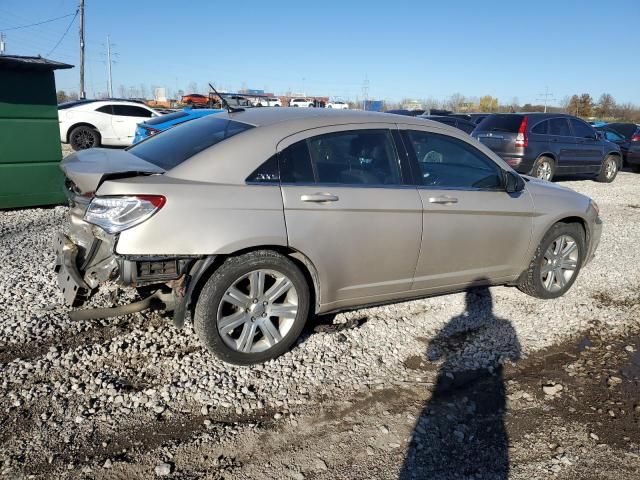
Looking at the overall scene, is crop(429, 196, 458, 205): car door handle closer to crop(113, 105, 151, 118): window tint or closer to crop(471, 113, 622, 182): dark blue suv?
crop(471, 113, 622, 182): dark blue suv

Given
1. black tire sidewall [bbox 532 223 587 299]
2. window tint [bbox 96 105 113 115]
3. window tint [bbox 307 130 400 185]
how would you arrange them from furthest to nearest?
1. window tint [bbox 96 105 113 115]
2. black tire sidewall [bbox 532 223 587 299]
3. window tint [bbox 307 130 400 185]

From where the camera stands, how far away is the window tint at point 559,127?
12.4 meters

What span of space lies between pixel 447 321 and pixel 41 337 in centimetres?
319

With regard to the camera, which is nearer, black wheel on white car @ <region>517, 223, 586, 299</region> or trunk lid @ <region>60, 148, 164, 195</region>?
trunk lid @ <region>60, 148, 164, 195</region>

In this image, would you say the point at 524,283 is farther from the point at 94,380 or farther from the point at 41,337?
the point at 41,337

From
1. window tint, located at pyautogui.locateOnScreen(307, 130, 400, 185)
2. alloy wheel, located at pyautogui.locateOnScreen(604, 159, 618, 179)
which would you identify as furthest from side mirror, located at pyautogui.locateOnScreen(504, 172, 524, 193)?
alloy wheel, located at pyautogui.locateOnScreen(604, 159, 618, 179)

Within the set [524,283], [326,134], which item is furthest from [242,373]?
[524,283]

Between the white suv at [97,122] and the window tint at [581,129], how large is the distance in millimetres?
12122

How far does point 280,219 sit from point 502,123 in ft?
33.8

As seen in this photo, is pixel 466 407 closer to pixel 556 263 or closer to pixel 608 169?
pixel 556 263

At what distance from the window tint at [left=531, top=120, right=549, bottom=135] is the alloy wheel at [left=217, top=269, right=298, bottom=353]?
33.4 ft

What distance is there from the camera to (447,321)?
4.54 m

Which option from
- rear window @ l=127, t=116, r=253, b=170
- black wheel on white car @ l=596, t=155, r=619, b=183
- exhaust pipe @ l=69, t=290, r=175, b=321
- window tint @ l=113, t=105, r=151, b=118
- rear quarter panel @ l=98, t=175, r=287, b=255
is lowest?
exhaust pipe @ l=69, t=290, r=175, b=321

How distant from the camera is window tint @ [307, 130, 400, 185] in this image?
3707 mm
